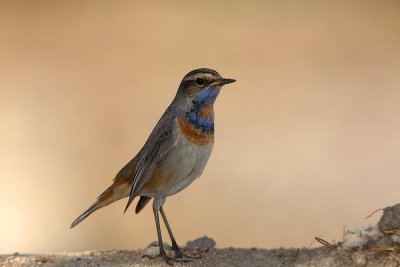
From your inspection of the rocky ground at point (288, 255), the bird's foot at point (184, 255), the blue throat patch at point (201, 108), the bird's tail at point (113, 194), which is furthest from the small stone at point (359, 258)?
the bird's tail at point (113, 194)

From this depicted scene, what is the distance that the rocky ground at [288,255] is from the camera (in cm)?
566

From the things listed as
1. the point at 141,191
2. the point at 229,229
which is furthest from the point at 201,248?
the point at 229,229

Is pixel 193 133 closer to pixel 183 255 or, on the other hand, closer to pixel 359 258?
pixel 183 255

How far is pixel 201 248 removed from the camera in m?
6.77

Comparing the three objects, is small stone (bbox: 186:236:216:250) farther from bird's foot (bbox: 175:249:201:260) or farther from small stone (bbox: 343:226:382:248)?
small stone (bbox: 343:226:382:248)

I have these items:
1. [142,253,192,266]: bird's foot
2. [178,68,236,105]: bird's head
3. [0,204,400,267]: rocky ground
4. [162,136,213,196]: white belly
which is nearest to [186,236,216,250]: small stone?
[0,204,400,267]: rocky ground

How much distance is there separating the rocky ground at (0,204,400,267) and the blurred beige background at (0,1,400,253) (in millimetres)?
3880

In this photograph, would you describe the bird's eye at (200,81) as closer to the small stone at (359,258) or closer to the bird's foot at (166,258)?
the bird's foot at (166,258)

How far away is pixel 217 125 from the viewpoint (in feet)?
36.7

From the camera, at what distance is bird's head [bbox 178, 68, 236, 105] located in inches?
259

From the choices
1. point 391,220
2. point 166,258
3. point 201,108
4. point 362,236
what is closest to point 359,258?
point 362,236

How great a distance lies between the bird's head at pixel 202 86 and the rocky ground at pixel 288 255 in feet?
3.75

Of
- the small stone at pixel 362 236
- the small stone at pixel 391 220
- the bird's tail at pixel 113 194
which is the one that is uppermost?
the bird's tail at pixel 113 194

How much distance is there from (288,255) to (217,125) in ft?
16.2
